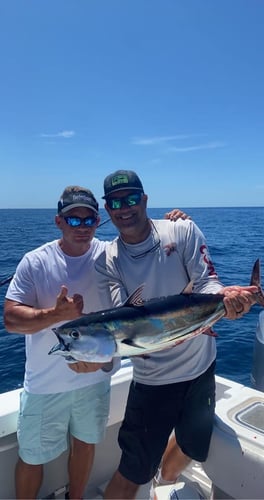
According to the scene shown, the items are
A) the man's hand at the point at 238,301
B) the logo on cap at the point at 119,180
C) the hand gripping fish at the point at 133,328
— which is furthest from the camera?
the logo on cap at the point at 119,180

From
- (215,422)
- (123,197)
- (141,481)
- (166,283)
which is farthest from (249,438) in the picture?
(123,197)

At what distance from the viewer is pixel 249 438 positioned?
Result: 8.86 feet

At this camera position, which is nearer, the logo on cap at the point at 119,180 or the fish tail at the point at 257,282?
the fish tail at the point at 257,282

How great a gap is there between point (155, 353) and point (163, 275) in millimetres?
552

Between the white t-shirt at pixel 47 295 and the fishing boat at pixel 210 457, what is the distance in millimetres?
481

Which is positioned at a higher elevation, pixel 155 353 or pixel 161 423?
pixel 155 353

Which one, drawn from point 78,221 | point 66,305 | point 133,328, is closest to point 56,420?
point 66,305

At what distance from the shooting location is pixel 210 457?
114 inches

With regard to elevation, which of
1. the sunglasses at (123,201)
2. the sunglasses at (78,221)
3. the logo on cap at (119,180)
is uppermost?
the logo on cap at (119,180)

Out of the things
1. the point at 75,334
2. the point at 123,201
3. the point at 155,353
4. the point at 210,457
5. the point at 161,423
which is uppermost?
the point at 123,201

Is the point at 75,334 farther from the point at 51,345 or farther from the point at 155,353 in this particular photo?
the point at 155,353

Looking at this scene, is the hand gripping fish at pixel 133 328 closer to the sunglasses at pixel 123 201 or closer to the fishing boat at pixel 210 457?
the sunglasses at pixel 123 201

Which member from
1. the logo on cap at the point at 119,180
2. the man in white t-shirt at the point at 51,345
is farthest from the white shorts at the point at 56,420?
the logo on cap at the point at 119,180

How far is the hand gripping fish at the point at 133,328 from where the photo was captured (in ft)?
6.64
